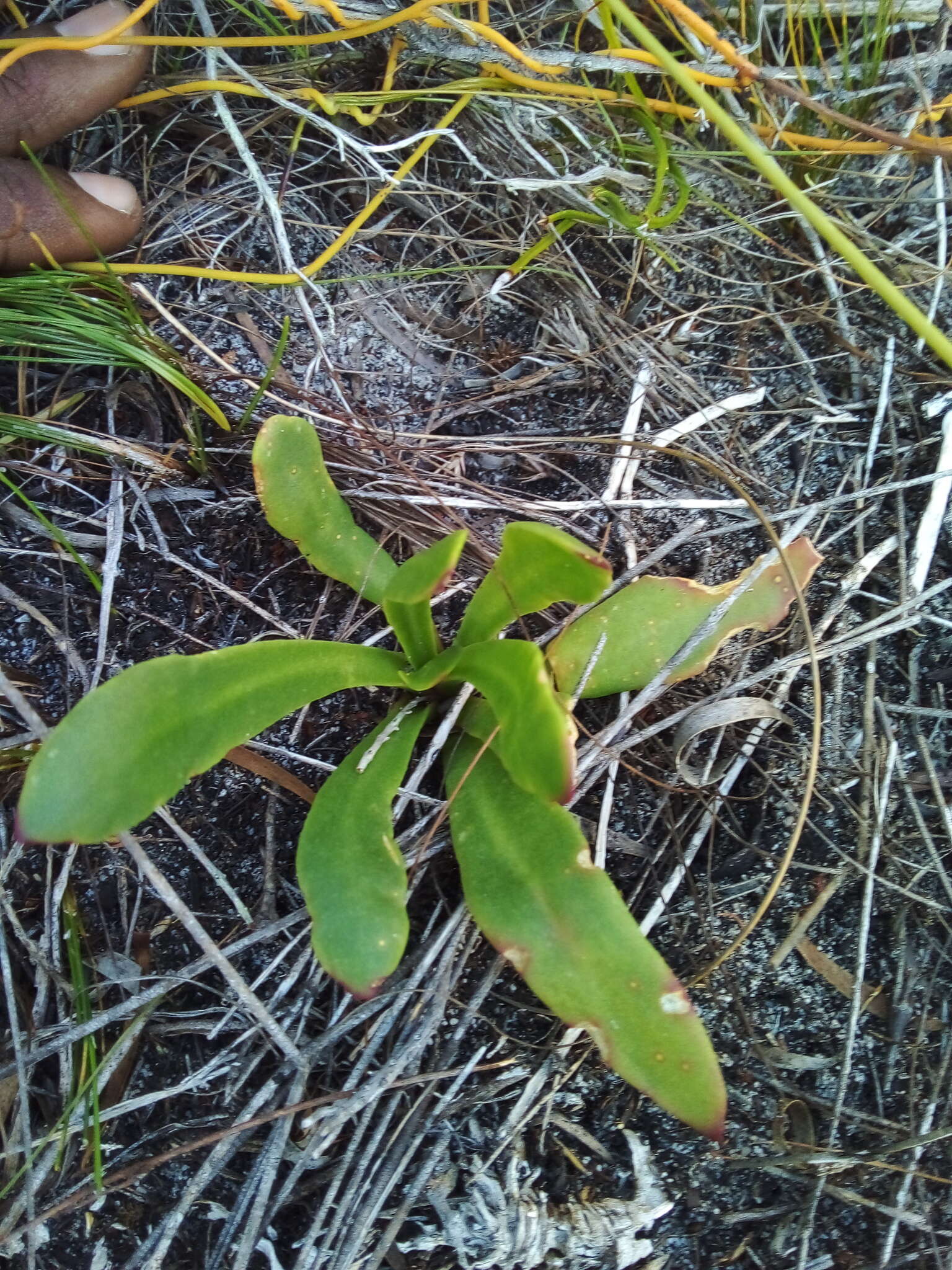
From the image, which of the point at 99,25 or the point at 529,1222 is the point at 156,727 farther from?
the point at 99,25

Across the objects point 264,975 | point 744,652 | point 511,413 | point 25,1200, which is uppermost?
point 511,413

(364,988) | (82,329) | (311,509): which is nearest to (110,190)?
(82,329)

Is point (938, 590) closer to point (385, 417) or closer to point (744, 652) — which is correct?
point (744, 652)

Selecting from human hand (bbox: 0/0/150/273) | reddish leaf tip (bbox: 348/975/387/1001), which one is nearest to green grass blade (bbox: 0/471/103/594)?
human hand (bbox: 0/0/150/273)

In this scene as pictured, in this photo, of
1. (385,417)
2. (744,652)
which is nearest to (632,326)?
(385,417)

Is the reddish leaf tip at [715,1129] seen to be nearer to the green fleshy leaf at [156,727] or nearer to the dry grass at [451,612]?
the dry grass at [451,612]

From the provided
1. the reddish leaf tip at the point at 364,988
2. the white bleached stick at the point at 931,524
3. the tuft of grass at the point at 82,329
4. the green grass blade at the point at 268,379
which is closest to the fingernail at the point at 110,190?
Result: the tuft of grass at the point at 82,329
